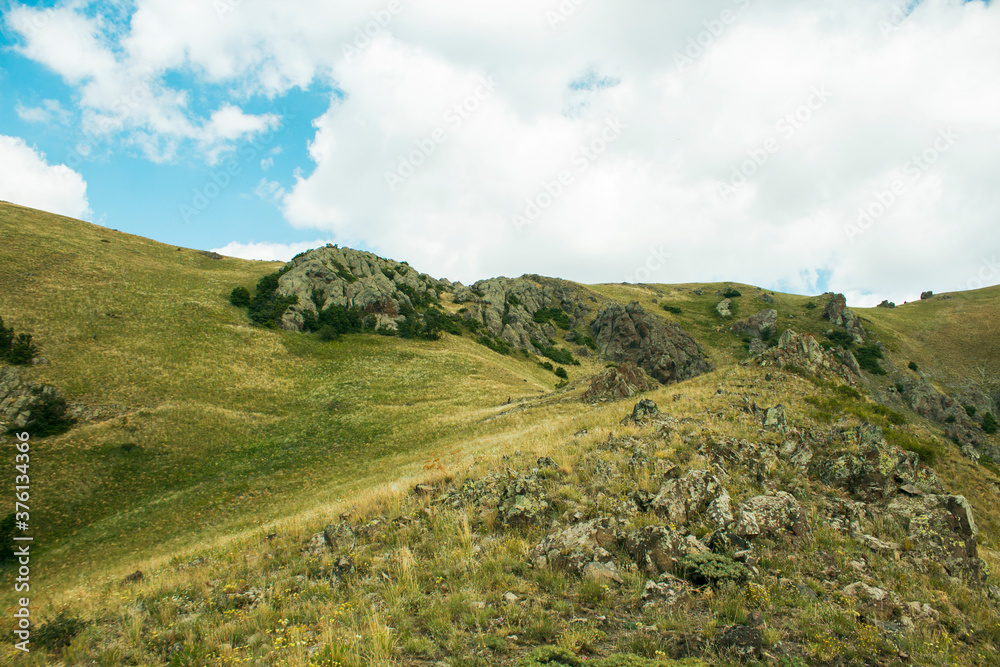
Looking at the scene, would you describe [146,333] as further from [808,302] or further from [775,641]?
[808,302]

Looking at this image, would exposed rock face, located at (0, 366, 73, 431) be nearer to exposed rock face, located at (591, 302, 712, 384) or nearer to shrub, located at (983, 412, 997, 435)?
exposed rock face, located at (591, 302, 712, 384)

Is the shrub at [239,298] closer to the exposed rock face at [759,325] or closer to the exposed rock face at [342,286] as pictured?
the exposed rock face at [342,286]

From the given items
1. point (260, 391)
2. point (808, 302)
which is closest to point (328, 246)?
point (260, 391)

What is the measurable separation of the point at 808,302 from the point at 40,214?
169707 millimetres

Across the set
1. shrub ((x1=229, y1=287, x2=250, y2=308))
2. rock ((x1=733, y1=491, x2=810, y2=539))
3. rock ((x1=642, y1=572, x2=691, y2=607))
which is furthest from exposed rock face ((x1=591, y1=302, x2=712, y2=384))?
rock ((x1=642, y1=572, x2=691, y2=607))

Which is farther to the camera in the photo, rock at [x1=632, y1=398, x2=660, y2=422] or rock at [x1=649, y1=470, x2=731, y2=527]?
rock at [x1=632, y1=398, x2=660, y2=422]

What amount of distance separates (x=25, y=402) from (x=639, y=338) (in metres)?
94.5

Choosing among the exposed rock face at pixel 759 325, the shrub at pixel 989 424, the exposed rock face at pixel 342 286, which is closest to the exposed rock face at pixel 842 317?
the exposed rock face at pixel 759 325

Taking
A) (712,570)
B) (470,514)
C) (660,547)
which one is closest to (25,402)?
(470,514)

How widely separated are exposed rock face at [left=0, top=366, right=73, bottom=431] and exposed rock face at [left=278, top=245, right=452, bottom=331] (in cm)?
2597

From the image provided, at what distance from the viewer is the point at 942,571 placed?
7551 millimetres

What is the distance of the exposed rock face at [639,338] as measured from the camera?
3575 inches

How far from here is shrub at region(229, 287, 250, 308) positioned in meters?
59.4

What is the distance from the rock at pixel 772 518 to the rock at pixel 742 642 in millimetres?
2973
